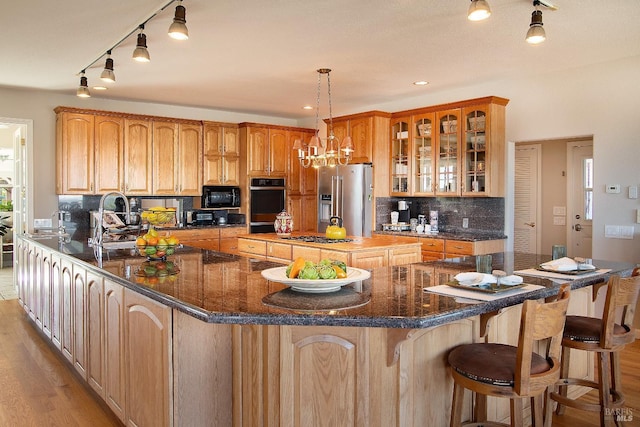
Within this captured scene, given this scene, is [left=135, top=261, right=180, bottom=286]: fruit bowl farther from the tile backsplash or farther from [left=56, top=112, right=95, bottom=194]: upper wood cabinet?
the tile backsplash

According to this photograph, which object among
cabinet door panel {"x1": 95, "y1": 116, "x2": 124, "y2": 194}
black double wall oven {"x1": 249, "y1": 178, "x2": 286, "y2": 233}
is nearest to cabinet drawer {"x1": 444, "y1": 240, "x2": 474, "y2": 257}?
black double wall oven {"x1": 249, "y1": 178, "x2": 286, "y2": 233}

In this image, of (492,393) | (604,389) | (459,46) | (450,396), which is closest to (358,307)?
(492,393)

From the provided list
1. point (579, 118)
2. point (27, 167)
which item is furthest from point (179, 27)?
point (27, 167)

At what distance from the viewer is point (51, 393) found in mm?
3316

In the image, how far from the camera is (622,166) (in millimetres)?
4621

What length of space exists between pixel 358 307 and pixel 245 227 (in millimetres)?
5341

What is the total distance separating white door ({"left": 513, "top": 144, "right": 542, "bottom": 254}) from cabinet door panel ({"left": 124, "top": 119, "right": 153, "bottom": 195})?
17.1 ft

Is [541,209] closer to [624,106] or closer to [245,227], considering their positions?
[624,106]

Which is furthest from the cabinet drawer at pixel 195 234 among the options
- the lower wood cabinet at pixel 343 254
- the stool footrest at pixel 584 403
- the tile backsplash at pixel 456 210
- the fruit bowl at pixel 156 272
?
the stool footrest at pixel 584 403

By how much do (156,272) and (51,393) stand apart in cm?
133

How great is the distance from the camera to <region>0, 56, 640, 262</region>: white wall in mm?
4586

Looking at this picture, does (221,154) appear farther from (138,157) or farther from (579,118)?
(579,118)

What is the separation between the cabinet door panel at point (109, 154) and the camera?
20.0 feet

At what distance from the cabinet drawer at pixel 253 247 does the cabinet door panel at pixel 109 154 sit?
1.81 metres
